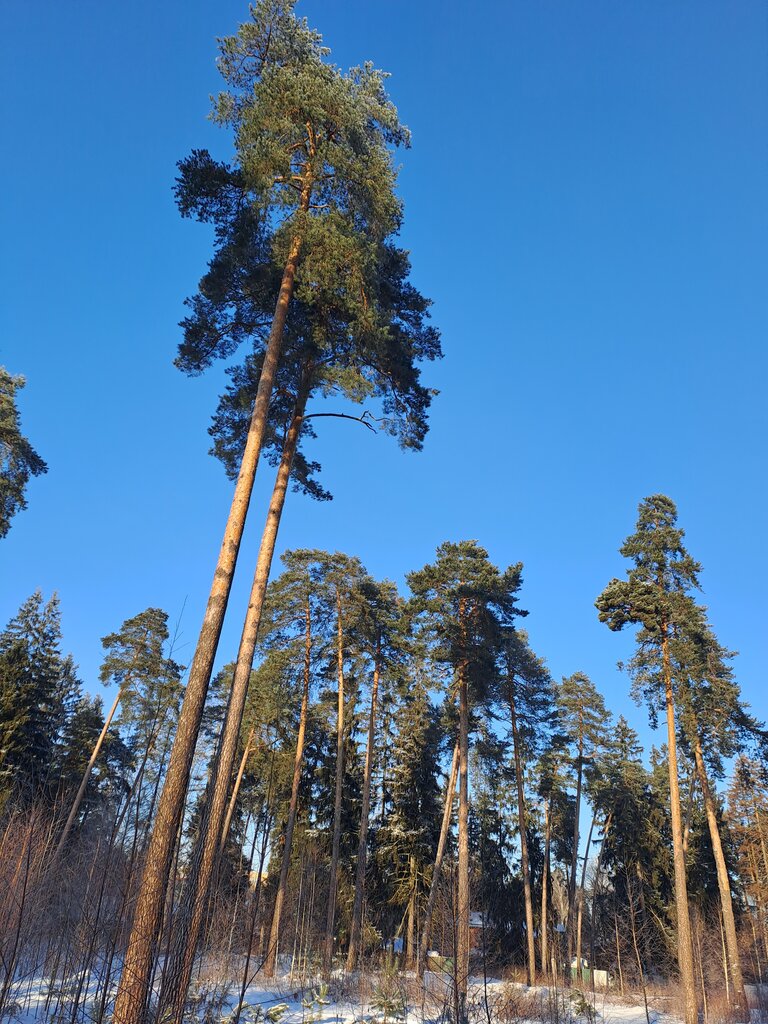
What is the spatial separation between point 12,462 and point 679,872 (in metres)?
21.7

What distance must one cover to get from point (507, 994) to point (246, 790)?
20453 millimetres

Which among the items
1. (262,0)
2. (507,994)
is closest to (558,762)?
(507,994)

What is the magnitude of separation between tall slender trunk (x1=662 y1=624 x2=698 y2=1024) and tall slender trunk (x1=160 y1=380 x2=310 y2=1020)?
13928 mm

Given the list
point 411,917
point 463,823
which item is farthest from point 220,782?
point 411,917

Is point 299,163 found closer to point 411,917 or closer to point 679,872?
point 679,872

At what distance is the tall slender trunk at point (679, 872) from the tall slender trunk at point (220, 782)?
1393 centimetres

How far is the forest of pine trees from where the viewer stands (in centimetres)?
830

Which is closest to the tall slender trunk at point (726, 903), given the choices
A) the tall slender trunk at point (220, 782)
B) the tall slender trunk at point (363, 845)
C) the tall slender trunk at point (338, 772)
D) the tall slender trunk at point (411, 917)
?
the tall slender trunk at point (411, 917)

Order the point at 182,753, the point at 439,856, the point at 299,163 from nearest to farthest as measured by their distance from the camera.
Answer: the point at 182,753 → the point at 299,163 → the point at 439,856

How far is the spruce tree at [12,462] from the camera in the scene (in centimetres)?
1752

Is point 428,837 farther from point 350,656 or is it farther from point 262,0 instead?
point 262,0

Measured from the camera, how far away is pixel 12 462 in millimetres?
17719

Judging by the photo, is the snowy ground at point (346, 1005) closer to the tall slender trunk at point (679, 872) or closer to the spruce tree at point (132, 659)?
the tall slender trunk at point (679, 872)

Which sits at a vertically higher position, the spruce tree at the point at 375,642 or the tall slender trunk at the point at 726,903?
the spruce tree at the point at 375,642
